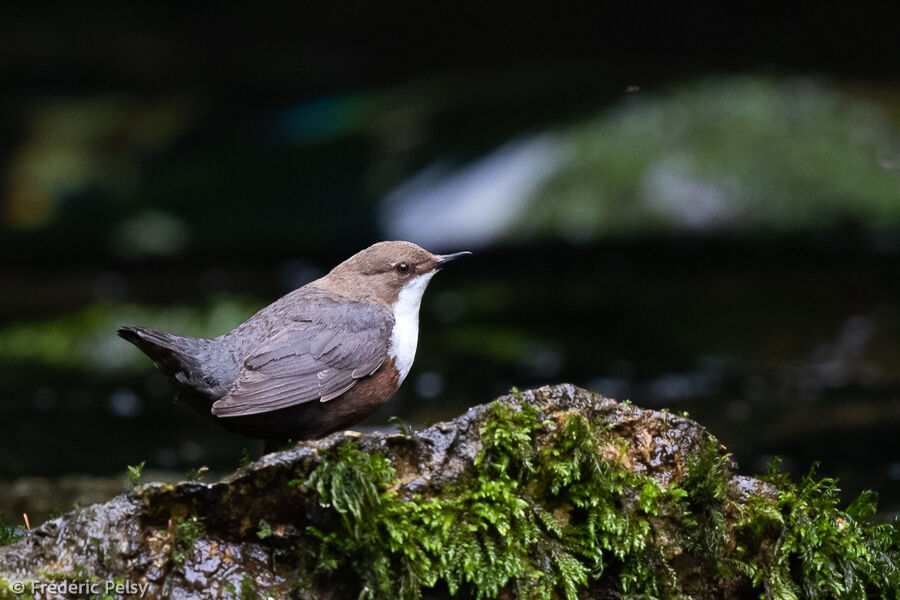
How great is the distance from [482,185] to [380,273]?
6.27 m

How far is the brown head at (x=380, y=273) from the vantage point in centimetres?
412

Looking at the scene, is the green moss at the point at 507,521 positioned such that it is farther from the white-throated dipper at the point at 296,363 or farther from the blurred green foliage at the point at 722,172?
the blurred green foliage at the point at 722,172

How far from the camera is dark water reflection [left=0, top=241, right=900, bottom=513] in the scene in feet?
21.7

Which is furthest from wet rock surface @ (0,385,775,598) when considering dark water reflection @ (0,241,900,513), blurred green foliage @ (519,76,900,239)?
blurred green foliage @ (519,76,900,239)

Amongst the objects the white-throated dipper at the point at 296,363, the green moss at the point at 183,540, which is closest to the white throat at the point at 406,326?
the white-throated dipper at the point at 296,363

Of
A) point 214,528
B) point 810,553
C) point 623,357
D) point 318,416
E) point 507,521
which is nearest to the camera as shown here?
point 214,528

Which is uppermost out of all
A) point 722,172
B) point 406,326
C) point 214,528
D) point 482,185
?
point 214,528

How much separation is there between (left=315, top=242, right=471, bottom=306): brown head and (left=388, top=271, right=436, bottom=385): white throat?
0.09 feet

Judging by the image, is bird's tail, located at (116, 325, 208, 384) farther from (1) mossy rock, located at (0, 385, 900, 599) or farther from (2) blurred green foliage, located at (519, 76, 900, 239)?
(2) blurred green foliage, located at (519, 76, 900, 239)

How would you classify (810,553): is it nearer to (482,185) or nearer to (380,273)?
(380,273)

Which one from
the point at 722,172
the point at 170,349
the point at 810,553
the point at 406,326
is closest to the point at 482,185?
the point at 722,172

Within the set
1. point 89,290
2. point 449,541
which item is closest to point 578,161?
point 89,290

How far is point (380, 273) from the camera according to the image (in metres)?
4.16

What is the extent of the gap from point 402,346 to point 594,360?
520 cm
